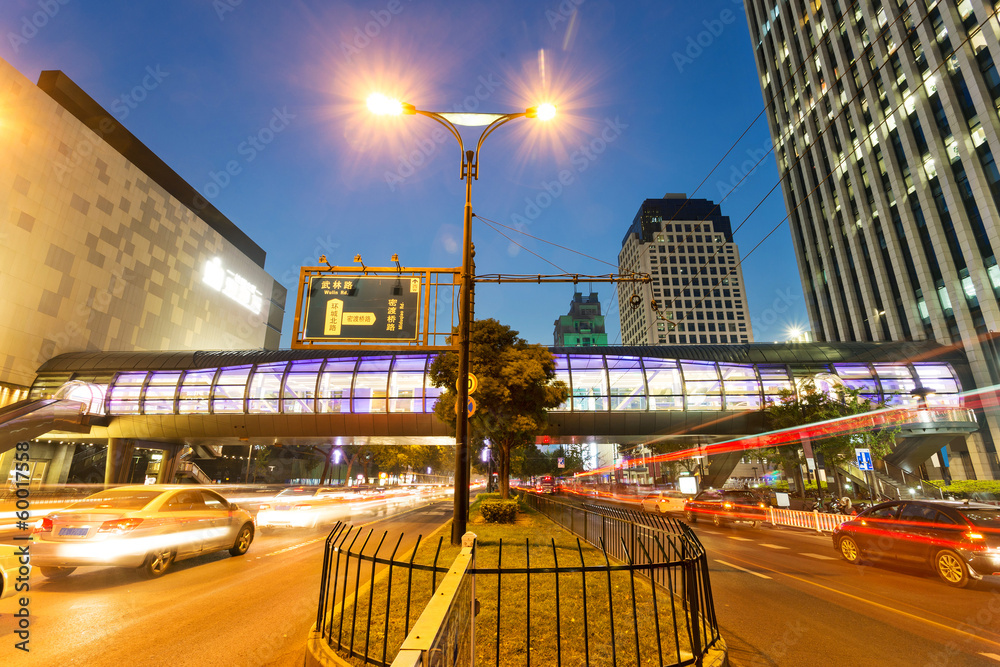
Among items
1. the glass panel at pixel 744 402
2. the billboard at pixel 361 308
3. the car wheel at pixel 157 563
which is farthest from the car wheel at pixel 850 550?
the glass panel at pixel 744 402

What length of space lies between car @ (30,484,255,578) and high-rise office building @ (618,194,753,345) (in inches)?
4025

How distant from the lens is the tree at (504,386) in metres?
20.6

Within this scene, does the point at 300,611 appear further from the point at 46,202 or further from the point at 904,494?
the point at 46,202

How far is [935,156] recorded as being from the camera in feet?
130

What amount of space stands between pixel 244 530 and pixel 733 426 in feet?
109

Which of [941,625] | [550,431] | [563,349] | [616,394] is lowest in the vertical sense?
[941,625]

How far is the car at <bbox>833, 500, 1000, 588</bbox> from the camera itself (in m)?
8.29

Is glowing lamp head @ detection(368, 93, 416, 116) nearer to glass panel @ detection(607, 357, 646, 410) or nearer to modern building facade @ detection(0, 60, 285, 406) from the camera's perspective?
glass panel @ detection(607, 357, 646, 410)

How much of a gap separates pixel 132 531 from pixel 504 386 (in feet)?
46.3

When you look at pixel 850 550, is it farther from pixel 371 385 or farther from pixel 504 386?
pixel 371 385

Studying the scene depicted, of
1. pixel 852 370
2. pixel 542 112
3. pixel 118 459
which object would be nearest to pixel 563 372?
pixel 852 370

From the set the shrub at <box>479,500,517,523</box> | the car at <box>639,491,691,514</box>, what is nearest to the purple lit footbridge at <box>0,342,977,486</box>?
the car at <box>639,491,691,514</box>

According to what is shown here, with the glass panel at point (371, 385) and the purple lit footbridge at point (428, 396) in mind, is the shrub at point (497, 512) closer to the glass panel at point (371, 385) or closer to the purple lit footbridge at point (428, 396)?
the purple lit footbridge at point (428, 396)

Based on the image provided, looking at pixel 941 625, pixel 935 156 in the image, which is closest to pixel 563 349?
pixel 941 625
